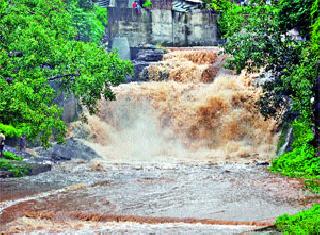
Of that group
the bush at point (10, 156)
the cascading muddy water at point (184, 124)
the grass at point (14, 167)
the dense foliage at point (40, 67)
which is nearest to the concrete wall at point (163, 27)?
the cascading muddy water at point (184, 124)

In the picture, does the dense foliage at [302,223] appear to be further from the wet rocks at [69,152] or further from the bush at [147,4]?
the bush at [147,4]

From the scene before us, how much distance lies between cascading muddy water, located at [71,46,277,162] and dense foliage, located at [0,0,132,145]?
16.3ft

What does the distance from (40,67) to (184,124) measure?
7.98 m

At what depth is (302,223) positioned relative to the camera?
7434 millimetres

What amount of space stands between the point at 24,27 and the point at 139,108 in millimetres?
9401

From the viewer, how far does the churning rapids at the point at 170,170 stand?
392 inches

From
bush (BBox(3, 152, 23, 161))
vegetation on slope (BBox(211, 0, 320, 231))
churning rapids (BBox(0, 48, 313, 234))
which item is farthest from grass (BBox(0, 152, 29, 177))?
vegetation on slope (BBox(211, 0, 320, 231))

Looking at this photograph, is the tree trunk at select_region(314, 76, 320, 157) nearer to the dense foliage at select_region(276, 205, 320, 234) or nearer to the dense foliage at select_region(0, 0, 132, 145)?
the dense foliage at select_region(0, 0, 132, 145)

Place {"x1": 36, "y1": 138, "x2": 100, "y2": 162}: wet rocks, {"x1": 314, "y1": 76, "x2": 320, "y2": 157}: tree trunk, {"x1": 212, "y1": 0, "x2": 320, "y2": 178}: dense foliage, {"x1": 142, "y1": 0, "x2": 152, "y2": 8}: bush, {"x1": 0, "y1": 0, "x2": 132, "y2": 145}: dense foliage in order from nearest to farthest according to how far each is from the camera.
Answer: {"x1": 0, "y1": 0, "x2": 132, "y2": 145}: dense foliage → {"x1": 314, "y1": 76, "x2": 320, "y2": 157}: tree trunk → {"x1": 212, "y1": 0, "x2": 320, "y2": 178}: dense foliage → {"x1": 36, "y1": 138, "x2": 100, "y2": 162}: wet rocks → {"x1": 142, "y1": 0, "x2": 152, "y2": 8}: bush

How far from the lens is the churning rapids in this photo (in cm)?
995

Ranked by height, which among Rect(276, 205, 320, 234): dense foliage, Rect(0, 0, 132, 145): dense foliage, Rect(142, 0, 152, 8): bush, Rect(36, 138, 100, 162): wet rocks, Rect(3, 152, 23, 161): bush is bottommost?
Rect(36, 138, 100, 162): wet rocks

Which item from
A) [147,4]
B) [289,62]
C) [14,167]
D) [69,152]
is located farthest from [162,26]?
[14,167]

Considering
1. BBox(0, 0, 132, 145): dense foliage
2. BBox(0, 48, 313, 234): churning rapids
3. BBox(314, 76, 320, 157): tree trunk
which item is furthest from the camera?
BBox(314, 76, 320, 157): tree trunk

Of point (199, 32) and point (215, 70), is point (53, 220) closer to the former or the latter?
point (215, 70)
